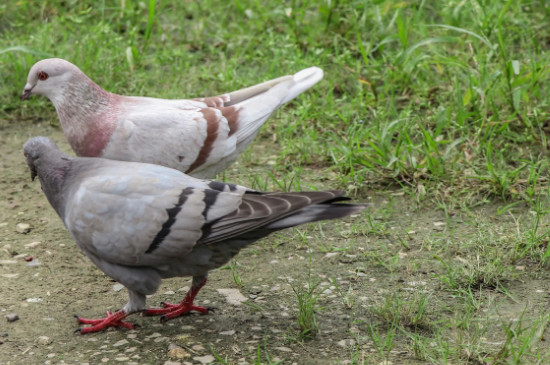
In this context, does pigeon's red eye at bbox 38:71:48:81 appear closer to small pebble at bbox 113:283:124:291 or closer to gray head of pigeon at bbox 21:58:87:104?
gray head of pigeon at bbox 21:58:87:104

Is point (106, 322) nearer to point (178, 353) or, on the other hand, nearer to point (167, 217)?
point (178, 353)

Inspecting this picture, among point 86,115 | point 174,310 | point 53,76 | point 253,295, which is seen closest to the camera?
point 174,310

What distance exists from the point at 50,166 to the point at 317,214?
1330 millimetres

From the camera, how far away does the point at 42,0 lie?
6.86 m

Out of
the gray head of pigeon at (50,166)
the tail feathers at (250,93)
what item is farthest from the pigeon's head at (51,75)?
the tail feathers at (250,93)

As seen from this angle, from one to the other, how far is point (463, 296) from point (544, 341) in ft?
1.62

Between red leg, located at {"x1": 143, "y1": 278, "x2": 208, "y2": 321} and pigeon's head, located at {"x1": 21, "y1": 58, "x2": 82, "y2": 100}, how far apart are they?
1.39 m

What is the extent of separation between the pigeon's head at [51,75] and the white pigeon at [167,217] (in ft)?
3.04

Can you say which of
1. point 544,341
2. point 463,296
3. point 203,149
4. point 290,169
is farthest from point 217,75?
point 544,341

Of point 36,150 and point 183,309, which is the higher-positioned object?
point 36,150

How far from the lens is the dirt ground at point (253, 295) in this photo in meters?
3.47

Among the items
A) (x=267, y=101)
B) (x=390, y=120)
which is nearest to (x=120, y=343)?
(x=267, y=101)

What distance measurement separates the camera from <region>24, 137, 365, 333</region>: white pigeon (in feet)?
11.1

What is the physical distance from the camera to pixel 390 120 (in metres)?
5.55
